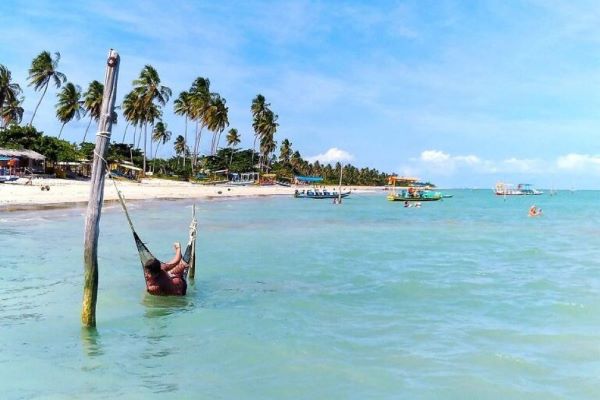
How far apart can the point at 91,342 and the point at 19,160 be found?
→ 5223 cm

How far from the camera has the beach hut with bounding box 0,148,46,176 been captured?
51.6 meters

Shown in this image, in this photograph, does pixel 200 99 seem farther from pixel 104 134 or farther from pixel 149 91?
pixel 104 134

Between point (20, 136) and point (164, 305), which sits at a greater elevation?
point (20, 136)

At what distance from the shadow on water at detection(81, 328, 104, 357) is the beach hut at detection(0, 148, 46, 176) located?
4746 cm

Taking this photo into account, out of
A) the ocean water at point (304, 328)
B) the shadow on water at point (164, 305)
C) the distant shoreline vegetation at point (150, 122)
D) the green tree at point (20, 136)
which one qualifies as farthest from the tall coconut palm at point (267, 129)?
the shadow on water at point (164, 305)

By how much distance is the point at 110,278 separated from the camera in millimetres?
14258

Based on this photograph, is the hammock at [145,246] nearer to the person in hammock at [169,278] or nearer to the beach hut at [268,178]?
the person in hammock at [169,278]

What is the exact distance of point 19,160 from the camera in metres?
54.4

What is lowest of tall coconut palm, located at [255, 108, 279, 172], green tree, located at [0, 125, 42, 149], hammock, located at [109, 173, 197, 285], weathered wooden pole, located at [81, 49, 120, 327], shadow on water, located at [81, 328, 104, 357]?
shadow on water, located at [81, 328, 104, 357]

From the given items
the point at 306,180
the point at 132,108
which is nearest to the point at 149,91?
the point at 132,108

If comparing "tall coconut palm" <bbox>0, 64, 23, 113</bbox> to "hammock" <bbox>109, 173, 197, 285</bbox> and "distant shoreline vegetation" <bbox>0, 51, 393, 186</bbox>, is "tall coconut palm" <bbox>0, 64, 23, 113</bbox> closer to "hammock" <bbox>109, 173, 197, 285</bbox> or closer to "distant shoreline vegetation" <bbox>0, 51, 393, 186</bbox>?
"distant shoreline vegetation" <bbox>0, 51, 393, 186</bbox>

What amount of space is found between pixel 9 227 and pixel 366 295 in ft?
58.0

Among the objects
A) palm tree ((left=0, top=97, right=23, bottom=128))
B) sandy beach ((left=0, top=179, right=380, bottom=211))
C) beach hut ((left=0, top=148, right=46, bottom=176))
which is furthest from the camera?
palm tree ((left=0, top=97, right=23, bottom=128))

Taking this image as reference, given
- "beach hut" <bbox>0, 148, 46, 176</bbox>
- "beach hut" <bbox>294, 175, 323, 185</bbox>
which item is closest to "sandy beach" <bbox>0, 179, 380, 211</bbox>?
"beach hut" <bbox>0, 148, 46, 176</bbox>
